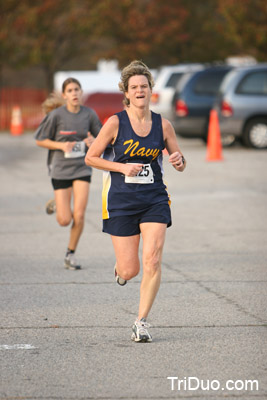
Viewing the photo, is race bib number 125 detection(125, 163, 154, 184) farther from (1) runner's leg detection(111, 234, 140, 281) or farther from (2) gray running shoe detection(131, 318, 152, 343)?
(2) gray running shoe detection(131, 318, 152, 343)

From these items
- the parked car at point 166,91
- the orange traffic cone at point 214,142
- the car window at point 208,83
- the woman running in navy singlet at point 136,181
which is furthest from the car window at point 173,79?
the woman running in navy singlet at point 136,181

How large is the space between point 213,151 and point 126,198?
48.0 ft

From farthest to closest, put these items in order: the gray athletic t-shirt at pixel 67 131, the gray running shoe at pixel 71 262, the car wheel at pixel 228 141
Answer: the car wheel at pixel 228 141, the gray athletic t-shirt at pixel 67 131, the gray running shoe at pixel 71 262

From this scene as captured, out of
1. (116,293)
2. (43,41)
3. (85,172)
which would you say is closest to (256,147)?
(85,172)

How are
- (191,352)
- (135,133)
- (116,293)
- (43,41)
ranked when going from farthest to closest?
(43,41) < (116,293) < (135,133) < (191,352)

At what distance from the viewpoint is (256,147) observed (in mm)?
23438

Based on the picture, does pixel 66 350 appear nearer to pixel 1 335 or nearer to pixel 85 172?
pixel 1 335

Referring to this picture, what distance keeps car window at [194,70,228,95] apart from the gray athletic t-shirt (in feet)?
49.5

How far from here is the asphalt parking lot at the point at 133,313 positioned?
5234 millimetres

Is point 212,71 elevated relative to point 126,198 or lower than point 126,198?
elevated

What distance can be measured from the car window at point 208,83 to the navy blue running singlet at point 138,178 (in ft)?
59.4

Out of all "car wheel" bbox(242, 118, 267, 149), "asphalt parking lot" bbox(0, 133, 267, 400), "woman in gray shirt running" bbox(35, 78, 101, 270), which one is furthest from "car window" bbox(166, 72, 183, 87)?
"woman in gray shirt running" bbox(35, 78, 101, 270)

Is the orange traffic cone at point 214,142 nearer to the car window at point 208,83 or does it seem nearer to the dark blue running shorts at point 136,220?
the car window at point 208,83

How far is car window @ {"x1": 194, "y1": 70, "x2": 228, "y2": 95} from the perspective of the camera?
24.4 metres
